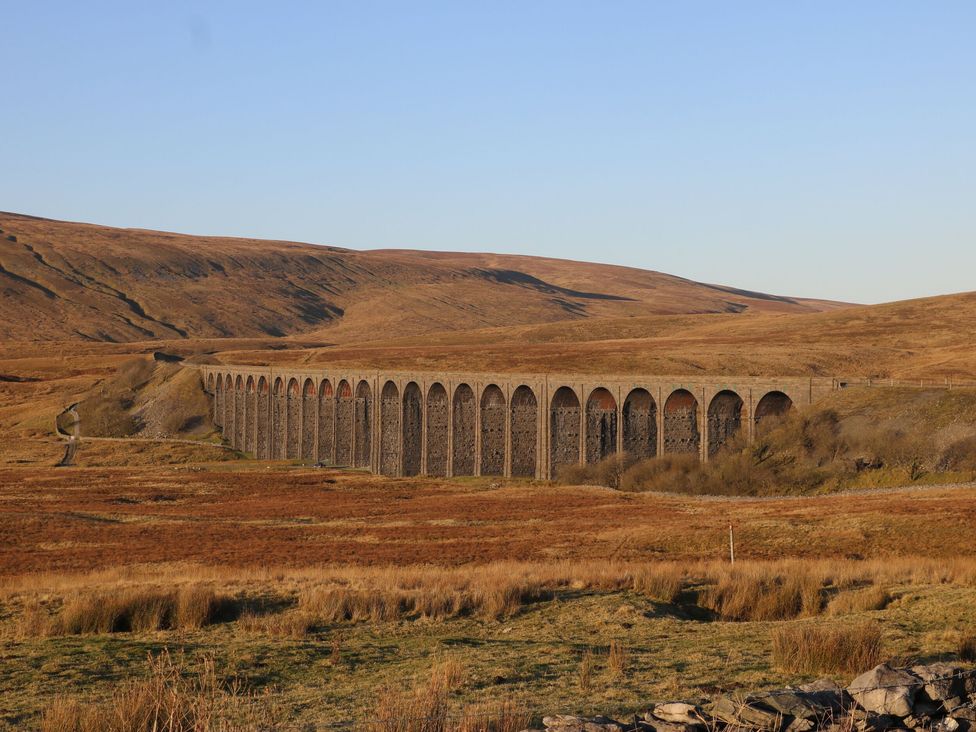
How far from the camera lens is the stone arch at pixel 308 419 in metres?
81.7

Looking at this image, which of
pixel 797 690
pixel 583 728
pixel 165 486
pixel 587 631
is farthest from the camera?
pixel 165 486

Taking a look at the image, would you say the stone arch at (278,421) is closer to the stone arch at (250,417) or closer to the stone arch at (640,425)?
the stone arch at (250,417)

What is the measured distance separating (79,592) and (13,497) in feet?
129

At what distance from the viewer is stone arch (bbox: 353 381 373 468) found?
73750 millimetres

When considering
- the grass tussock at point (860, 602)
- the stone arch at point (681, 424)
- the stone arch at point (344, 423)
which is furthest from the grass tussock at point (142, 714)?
the stone arch at point (344, 423)

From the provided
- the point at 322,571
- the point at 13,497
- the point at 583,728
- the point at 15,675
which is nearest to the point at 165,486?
the point at 13,497

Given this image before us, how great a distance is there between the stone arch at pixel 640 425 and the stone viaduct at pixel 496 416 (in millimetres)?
49

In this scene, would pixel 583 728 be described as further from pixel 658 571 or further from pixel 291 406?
pixel 291 406

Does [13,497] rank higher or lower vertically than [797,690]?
lower

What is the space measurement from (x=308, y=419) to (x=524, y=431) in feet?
90.6

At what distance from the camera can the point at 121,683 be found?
43.1ft

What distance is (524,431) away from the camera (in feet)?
197

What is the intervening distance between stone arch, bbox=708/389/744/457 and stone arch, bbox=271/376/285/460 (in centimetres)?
4437

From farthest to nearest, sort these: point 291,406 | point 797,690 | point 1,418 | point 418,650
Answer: point 1,418
point 291,406
point 418,650
point 797,690
